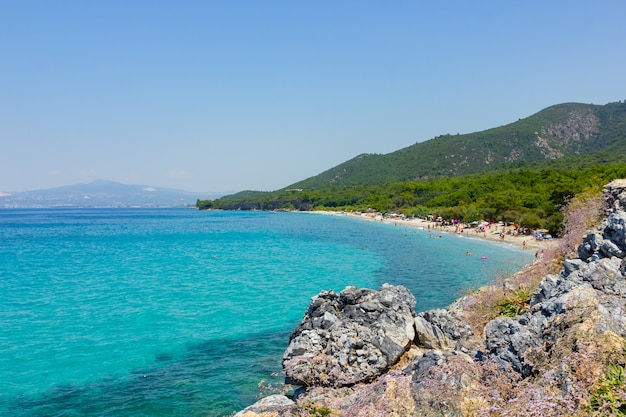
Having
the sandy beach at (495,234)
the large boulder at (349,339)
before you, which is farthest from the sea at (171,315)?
the sandy beach at (495,234)

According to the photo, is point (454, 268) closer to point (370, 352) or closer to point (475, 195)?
point (370, 352)

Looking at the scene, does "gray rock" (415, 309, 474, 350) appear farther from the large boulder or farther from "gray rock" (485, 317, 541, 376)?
"gray rock" (485, 317, 541, 376)

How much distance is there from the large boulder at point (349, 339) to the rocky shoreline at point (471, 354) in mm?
32

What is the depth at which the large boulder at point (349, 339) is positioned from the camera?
1145 cm

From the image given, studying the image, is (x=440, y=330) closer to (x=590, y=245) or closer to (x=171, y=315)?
(x=590, y=245)

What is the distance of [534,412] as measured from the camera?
4.99 metres

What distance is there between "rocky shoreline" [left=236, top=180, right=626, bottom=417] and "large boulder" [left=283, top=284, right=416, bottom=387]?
32 mm

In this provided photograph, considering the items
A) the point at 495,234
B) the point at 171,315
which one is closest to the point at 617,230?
the point at 171,315

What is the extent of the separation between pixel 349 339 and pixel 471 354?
13.0ft

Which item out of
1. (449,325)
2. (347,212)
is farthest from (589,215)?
(347,212)

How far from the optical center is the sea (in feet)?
43.4

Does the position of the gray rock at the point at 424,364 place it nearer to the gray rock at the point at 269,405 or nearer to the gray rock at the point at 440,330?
Answer: the gray rock at the point at 269,405

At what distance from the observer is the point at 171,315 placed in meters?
23.2

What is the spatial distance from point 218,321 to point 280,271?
1607 cm
